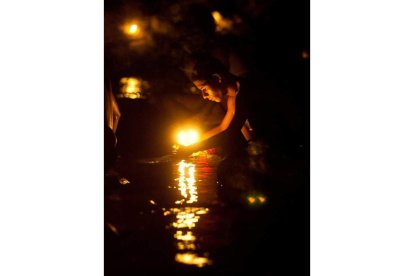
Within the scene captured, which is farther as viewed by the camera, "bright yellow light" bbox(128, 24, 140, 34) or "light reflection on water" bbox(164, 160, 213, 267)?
"bright yellow light" bbox(128, 24, 140, 34)

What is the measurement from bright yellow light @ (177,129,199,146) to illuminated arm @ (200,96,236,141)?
0.14 ft

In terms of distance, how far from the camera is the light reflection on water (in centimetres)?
210

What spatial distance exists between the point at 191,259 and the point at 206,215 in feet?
0.86

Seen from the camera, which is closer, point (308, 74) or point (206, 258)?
point (206, 258)

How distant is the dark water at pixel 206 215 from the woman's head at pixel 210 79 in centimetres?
35

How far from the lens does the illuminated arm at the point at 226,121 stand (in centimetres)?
224

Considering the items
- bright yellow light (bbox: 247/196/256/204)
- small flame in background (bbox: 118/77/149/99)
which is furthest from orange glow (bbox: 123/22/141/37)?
bright yellow light (bbox: 247/196/256/204)

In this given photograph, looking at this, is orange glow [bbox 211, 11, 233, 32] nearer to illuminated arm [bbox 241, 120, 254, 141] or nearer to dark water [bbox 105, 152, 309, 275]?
illuminated arm [bbox 241, 120, 254, 141]

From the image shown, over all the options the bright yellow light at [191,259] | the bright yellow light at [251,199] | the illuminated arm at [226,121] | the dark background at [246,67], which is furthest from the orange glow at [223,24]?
the bright yellow light at [191,259]

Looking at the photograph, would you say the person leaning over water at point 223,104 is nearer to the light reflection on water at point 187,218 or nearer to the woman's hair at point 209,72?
the woman's hair at point 209,72
